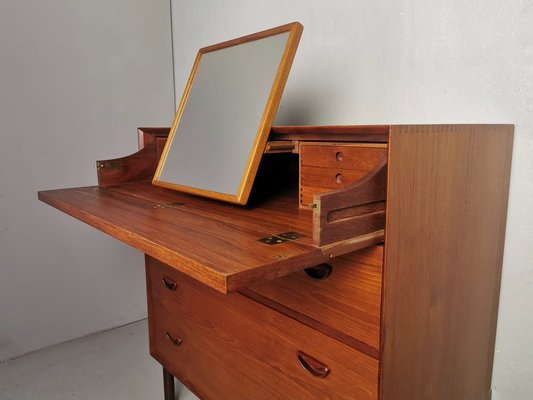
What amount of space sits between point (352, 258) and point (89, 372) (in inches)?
67.7

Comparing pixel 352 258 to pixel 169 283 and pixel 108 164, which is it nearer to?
pixel 169 283

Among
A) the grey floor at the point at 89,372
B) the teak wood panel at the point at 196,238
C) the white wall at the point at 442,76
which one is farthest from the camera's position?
the grey floor at the point at 89,372

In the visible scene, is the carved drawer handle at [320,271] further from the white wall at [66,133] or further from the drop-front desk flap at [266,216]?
the white wall at [66,133]

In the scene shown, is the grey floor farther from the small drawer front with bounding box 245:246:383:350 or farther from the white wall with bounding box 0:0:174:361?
the small drawer front with bounding box 245:246:383:350

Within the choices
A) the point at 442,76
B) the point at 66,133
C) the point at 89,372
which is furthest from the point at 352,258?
the point at 66,133

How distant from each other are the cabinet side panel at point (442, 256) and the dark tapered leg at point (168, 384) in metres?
1.12

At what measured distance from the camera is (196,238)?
0.84m

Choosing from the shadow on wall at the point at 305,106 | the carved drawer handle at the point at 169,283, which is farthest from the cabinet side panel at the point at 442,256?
the carved drawer handle at the point at 169,283

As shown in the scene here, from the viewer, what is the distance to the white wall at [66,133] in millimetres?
2115

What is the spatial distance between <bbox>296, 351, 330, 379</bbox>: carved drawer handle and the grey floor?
105 centimetres

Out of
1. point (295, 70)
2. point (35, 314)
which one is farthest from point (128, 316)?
point (295, 70)

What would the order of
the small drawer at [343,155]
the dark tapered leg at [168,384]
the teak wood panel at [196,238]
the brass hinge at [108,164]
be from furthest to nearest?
1. the dark tapered leg at [168,384]
2. the brass hinge at [108,164]
3. the small drawer at [343,155]
4. the teak wood panel at [196,238]

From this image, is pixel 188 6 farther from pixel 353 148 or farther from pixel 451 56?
pixel 353 148

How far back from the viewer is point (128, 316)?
8.52 feet
